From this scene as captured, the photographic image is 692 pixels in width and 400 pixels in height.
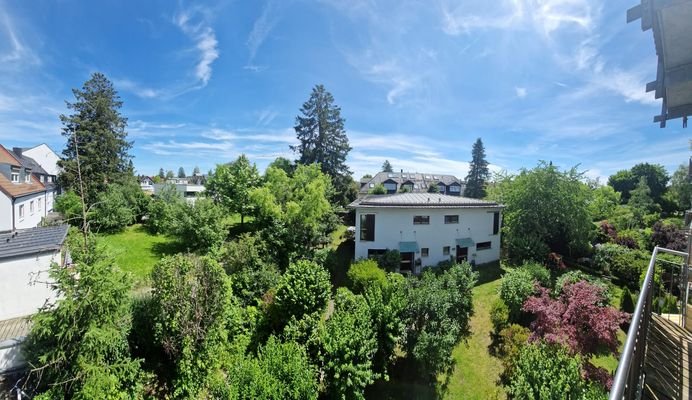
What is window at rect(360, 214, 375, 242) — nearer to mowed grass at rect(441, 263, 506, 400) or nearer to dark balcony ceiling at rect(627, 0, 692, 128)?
mowed grass at rect(441, 263, 506, 400)

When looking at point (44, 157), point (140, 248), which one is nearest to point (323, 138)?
point (140, 248)

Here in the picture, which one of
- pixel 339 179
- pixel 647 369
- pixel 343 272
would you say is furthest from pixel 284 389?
pixel 339 179

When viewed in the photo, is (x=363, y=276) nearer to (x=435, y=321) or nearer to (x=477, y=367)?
(x=435, y=321)

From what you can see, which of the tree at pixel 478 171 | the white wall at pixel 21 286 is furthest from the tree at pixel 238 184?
the tree at pixel 478 171

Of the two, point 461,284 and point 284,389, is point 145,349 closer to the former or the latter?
point 284,389

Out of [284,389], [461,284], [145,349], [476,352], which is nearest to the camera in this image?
[284,389]

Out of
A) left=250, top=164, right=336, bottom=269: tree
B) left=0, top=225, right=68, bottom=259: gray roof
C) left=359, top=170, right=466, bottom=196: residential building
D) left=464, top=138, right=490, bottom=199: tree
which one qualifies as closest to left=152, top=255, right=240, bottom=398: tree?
left=0, top=225, right=68, bottom=259: gray roof
